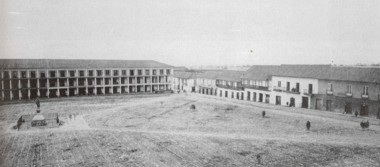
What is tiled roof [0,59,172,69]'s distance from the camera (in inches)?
1959

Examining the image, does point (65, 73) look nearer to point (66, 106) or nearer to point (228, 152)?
point (66, 106)

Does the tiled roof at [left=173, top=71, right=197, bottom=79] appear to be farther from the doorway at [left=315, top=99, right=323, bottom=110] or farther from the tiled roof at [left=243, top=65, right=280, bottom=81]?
the doorway at [left=315, top=99, right=323, bottom=110]

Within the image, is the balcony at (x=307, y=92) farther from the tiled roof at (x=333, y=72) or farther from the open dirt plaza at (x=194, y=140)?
the open dirt plaza at (x=194, y=140)

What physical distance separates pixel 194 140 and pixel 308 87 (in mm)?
21465

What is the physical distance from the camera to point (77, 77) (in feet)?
176

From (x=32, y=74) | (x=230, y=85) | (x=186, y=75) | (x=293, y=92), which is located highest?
(x=32, y=74)

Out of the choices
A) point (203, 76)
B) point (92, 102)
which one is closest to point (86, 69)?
point (92, 102)

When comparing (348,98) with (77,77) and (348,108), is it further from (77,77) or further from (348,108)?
(77,77)

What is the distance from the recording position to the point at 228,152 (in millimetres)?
19625

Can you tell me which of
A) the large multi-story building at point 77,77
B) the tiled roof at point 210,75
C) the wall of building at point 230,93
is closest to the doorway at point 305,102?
the wall of building at point 230,93

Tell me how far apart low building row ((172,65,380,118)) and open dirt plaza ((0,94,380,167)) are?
295 cm

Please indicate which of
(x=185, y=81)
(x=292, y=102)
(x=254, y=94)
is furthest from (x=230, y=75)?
(x=292, y=102)

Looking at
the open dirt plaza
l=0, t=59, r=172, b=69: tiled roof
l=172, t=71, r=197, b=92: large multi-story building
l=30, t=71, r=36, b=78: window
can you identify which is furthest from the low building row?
l=30, t=71, r=36, b=78: window

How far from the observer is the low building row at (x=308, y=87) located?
31.2m
